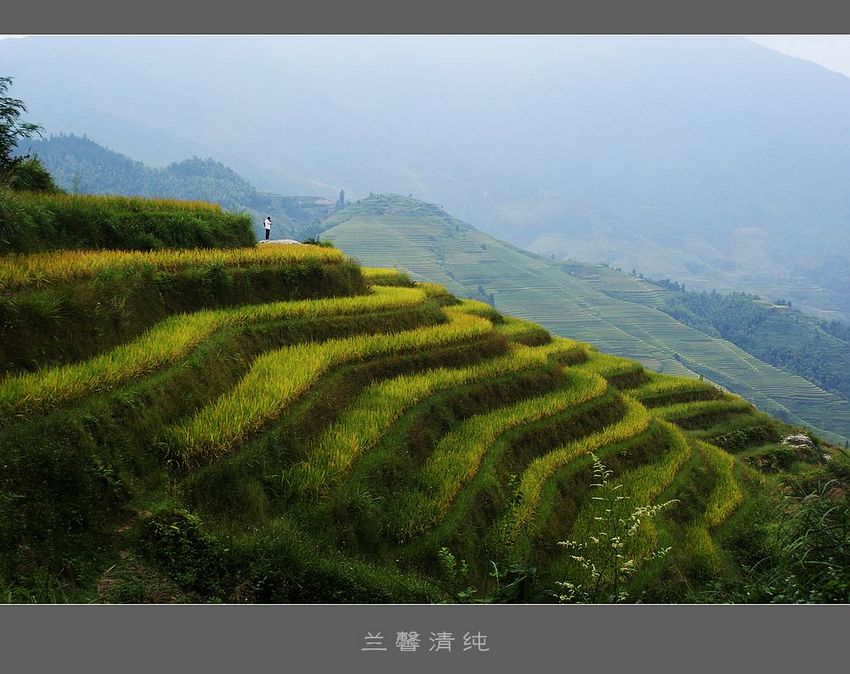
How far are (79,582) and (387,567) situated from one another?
274 cm

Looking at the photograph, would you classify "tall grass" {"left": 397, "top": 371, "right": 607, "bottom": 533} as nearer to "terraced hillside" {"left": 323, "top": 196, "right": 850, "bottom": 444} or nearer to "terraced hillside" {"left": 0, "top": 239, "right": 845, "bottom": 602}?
"terraced hillside" {"left": 0, "top": 239, "right": 845, "bottom": 602}

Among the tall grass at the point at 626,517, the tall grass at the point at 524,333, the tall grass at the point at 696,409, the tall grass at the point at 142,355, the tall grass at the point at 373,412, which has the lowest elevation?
the tall grass at the point at 696,409

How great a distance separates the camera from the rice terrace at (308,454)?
5.01 meters

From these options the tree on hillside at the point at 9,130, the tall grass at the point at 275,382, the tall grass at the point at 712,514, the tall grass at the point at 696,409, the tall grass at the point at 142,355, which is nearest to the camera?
the tall grass at the point at 142,355

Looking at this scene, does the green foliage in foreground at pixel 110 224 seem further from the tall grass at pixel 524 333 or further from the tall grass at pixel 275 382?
the tall grass at pixel 524 333

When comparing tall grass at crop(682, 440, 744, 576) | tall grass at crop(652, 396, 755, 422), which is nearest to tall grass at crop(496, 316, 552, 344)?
tall grass at crop(652, 396, 755, 422)

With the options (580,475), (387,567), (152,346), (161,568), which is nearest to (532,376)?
(580,475)

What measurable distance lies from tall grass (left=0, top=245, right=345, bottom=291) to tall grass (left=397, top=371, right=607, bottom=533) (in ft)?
14.8

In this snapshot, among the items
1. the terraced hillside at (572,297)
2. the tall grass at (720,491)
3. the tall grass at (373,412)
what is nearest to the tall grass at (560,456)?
the tall grass at (720,491)

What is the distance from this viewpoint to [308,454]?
675 cm

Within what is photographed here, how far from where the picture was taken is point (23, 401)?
17.0ft

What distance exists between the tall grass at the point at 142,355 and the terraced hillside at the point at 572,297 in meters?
53.8

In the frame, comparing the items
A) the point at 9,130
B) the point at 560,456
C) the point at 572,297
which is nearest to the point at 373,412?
the point at 560,456

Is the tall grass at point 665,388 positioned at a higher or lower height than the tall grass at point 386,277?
lower
